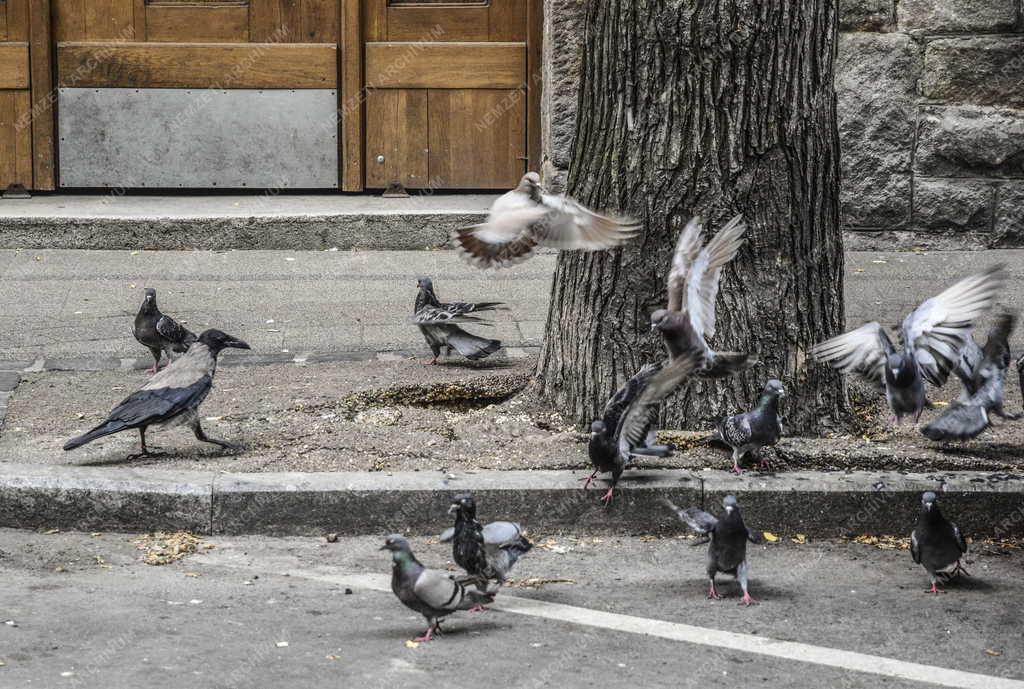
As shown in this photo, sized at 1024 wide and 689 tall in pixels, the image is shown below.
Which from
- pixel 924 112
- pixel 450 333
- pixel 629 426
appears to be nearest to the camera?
pixel 629 426

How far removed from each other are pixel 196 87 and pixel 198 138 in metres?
0.44

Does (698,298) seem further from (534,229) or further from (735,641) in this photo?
(735,641)

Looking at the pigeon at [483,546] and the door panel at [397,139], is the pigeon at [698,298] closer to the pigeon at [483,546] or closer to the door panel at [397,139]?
the pigeon at [483,546]

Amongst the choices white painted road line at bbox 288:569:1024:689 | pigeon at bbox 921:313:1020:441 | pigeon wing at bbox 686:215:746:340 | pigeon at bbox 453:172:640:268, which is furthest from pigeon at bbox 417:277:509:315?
white painted road line at bbox 288:569:1024:689

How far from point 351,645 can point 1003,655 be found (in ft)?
7.17

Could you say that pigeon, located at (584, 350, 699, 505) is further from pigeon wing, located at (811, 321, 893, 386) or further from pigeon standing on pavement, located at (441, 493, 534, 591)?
pigeon wing, located at (811, 321, 893, 386)

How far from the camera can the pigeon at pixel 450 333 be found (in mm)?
8750

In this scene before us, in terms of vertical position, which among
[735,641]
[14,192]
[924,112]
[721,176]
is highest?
[924,112]

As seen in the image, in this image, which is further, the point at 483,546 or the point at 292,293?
the point at 292,293

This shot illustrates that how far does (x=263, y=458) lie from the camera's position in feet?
22.6

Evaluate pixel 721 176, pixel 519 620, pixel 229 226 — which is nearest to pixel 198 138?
pixel 229 226

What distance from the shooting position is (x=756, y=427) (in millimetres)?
6426

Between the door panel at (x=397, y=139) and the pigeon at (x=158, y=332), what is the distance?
467 centimetres

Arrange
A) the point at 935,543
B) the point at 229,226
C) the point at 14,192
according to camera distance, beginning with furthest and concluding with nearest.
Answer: the point at 14,192, the point at 229,226, the point at 935,543
